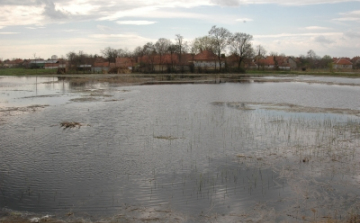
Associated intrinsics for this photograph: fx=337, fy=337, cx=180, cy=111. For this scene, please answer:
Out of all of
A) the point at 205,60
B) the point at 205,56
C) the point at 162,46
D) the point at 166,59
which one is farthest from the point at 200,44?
the point at 166,59

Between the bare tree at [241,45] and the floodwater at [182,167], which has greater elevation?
the bare tree at [241,45]

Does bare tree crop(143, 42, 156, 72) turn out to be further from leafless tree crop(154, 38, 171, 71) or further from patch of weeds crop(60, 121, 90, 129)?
patch of weeds crop(60, 121, 90, 129)

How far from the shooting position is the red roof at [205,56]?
110 meters

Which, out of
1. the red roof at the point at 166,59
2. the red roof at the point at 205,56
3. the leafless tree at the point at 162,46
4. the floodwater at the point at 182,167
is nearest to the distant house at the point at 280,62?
the red roof at the point at 205,56

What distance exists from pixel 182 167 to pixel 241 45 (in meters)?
92.9

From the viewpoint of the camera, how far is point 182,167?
12.0 metres

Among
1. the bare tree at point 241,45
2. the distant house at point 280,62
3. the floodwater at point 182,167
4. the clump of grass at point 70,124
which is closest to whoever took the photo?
the floodwater at point 182,167

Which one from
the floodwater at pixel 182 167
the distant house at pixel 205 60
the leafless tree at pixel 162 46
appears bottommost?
the floodwater at pixel 182 167

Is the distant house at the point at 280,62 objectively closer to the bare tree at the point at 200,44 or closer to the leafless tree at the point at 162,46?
the bare tree at the point at 200,44

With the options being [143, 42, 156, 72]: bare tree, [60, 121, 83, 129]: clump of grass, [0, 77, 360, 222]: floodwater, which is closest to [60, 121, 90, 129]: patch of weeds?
[60, 121, 83, 129]: clump of grass

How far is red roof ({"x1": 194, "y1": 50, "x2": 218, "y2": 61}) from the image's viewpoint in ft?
360

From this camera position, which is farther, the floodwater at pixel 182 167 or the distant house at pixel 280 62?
the distant house at pixel 280 62

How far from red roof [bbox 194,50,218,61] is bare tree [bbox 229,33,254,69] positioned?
309 inches

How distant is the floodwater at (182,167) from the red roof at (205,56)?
293 ft
